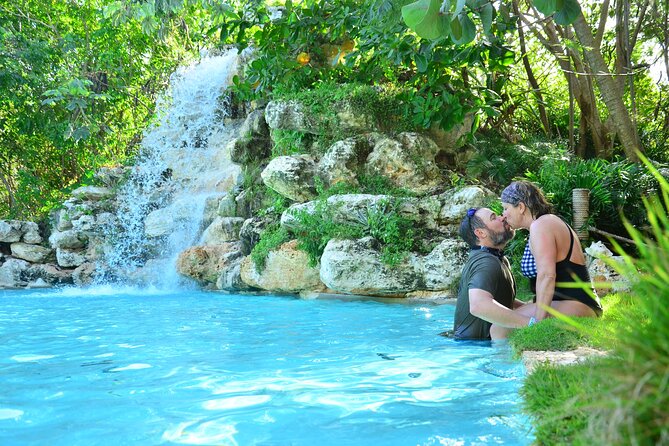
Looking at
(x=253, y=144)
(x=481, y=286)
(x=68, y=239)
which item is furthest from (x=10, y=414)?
(x=68, y=239)

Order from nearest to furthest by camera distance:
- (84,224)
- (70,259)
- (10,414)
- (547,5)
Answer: (547,5), (10,414), (70,259), (84,224)

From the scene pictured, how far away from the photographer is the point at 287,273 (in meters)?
11.5

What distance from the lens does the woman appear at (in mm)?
5383

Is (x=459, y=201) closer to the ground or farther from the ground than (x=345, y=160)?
closer to the ground

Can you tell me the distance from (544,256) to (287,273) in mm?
6720

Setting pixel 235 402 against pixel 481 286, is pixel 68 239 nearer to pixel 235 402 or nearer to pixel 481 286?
pixel 481 286

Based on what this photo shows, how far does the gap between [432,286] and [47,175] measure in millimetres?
17362

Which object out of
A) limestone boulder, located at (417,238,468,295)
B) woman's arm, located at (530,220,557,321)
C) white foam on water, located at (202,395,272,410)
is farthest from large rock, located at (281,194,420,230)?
white foam on water, located at (202,395,272,410)

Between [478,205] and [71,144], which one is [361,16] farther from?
[71,144]

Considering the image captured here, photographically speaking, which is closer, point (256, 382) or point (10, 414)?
point (10, 414)

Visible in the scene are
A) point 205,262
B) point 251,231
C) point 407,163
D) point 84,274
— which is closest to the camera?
point 407,163

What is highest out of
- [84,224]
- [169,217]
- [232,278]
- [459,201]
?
[459,201]

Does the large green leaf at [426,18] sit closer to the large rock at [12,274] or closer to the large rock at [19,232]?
the large rock at [12,274]

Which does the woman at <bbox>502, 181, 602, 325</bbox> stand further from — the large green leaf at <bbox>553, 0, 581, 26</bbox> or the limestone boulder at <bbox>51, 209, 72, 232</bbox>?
the limestone boulder at <bbox>51, 209, 72, 232</bbox>
